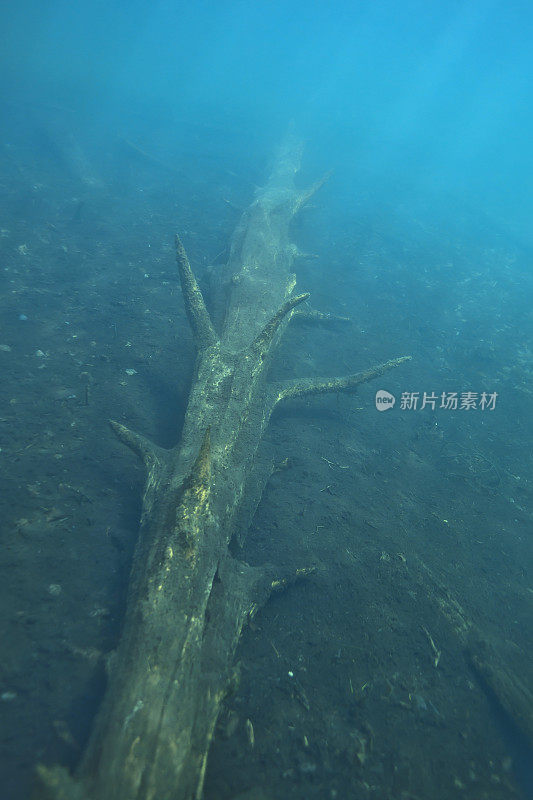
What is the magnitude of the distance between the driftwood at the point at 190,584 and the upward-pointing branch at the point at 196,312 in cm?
2

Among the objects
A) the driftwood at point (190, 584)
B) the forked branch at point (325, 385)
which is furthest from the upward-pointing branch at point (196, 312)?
the forked branch at point (325, 385)

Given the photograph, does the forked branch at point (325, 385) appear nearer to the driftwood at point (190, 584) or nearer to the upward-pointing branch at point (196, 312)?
the driftwood at point (190, 584)

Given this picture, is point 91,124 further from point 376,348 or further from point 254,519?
point 254,519

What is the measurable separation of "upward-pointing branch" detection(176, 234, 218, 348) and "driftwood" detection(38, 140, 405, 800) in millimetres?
21

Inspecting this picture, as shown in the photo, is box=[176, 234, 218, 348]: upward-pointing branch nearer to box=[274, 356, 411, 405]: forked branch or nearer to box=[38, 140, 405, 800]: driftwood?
box=[38, 140, 405, 800]: driftwood

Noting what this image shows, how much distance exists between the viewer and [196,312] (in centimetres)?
711

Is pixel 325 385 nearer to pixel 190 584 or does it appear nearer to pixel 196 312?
pixel 196 312

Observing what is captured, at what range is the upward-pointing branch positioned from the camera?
6848 mm

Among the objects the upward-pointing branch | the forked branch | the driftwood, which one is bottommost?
the driftwood

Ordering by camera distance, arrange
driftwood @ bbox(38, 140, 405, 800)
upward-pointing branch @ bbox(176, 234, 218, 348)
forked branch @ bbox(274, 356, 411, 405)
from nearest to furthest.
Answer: driftwood @ bbox(38, 140, 405, 800) < upward-pointing branch @ bbox(176, 234, 218, 348) < forked branch @ bbox(274, 356, 411, 405)

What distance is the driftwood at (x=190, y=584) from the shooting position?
2611 millimetres

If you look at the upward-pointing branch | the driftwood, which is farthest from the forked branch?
the upward-pointing branch

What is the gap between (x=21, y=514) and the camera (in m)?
4.60

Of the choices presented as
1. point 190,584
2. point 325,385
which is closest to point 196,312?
point 325,385
